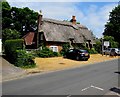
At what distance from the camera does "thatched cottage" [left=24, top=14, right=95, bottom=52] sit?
48.8 m

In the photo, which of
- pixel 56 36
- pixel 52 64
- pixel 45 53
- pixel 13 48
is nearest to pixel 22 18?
pixel 56 36

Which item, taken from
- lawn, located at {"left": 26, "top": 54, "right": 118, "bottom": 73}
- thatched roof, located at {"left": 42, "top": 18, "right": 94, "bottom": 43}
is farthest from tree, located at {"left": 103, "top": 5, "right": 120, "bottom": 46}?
lawn, located at {"left": 26, "top": 54, "right": 118, "bottom": 73}

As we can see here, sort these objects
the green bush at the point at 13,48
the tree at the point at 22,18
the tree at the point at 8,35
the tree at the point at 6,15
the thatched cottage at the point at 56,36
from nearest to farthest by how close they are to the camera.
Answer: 1. the green bush at the point at 13,48
2. the thatched cottage at the point at 56,36
3. the tree at the point at 8,35
4. the tree at the point at 6,15
5. the tree at the point at 22,18

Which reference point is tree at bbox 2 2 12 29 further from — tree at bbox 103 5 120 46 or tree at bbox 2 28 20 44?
tree at bbox 103 5 120 46

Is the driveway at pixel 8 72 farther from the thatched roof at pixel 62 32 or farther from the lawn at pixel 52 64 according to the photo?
the thatched roof at pixel 62 32

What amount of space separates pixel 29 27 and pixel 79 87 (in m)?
56.5

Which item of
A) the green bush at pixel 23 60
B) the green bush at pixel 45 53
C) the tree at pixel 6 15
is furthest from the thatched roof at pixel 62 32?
the green bush at pixel 23 60

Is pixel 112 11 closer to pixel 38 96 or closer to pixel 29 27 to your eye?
pixel 29 27

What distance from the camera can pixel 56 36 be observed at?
49906 millimetres

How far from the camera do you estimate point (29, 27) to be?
70938mm

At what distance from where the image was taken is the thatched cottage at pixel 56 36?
48.8 meters

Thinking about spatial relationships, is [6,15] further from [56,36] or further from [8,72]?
[8,72]

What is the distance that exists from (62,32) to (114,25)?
3411cm

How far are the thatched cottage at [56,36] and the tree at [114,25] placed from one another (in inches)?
885
